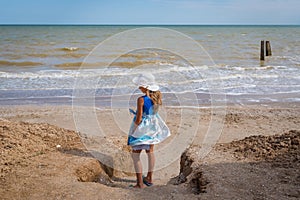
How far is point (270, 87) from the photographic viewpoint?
1289 cm

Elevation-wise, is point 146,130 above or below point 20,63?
below

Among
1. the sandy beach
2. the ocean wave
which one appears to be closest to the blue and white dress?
the sandy beach

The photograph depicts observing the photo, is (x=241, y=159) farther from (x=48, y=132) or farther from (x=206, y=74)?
(x=206, y=74)

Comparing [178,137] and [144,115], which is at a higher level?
[144,115]

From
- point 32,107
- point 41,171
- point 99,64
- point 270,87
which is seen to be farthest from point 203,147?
point 99,64

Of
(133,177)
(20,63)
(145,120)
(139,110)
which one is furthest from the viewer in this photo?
(20,63)

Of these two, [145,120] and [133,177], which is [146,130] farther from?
[133,177]

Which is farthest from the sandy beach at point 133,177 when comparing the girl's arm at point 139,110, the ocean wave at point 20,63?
the ocean wave at point 20,63

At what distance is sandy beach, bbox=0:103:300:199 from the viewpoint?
12.7ft

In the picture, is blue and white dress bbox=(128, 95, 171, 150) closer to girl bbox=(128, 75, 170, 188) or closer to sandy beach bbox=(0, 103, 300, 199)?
girl bbox=(128, 75, 170, 188)

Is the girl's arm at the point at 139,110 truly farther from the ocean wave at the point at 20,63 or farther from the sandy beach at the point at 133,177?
the ocean wave at the point at 20,63

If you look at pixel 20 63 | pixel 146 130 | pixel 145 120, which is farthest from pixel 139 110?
pixel 20 63

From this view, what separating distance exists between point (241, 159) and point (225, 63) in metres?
16.0

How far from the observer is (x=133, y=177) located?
5.62 meters
